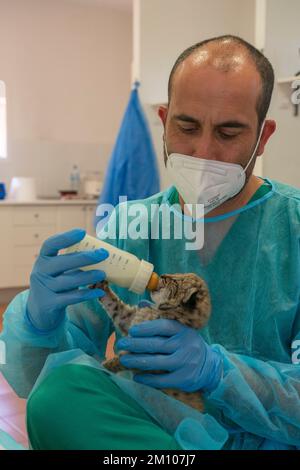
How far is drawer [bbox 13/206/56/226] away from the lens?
4.50 meters

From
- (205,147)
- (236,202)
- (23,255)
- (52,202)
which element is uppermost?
(205,147)

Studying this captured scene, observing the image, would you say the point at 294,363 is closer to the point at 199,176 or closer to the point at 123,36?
the point at 199,176

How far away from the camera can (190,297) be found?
990mm

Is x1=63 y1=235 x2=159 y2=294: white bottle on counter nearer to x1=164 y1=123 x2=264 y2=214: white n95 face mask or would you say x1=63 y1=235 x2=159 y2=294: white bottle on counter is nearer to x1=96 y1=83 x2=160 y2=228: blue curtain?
x1=164 y1=123 x2=264 y2=214: white n95 face mask

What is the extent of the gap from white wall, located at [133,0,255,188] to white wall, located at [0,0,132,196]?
1.89 meters

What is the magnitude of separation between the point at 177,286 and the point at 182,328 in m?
0.08

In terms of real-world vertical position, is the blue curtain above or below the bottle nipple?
above

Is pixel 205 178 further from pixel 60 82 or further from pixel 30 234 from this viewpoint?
pixel 60 82

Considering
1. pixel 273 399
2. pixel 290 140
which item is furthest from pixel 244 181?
pixel 290 140

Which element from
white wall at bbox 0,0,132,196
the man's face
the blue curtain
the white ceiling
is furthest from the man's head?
the white ceiling

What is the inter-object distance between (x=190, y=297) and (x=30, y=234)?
3.75 meters

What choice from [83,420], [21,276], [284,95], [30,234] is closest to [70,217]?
[30,234]

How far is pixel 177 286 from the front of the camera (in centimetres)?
100

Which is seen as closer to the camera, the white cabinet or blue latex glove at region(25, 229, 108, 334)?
blue latex glove at region(25, 229, 108, 334)
